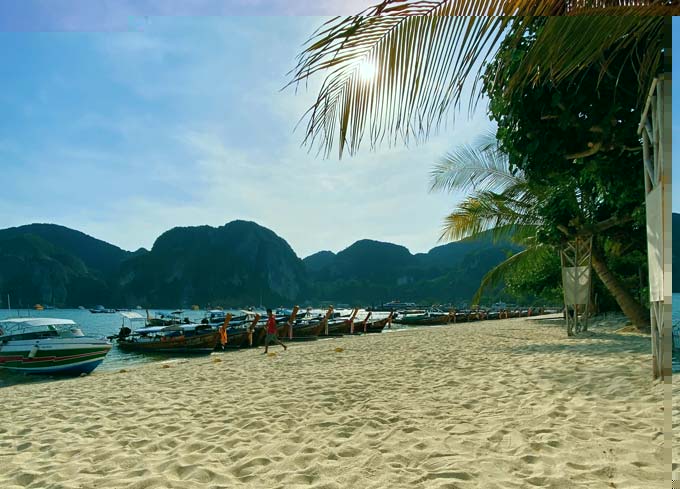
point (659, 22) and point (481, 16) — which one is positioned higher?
point (659, 22)

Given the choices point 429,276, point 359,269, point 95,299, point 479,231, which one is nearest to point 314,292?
point 359,269

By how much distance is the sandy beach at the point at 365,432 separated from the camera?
9.23ft

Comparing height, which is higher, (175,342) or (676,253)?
(676,253)

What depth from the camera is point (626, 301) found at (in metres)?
11.2

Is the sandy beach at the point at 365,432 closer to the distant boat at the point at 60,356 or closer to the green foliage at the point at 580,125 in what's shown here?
the green foliage at the point at 580,125

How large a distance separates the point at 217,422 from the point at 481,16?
4.06 meters

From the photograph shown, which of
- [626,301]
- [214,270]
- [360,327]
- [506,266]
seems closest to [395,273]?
[214,270]

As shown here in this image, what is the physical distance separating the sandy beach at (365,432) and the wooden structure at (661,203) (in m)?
0.79

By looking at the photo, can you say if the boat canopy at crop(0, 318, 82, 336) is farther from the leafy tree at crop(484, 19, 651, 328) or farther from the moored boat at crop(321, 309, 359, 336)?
the leafy tree at crop(484, 19, 651, 328)

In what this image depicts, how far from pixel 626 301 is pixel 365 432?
1037 cm

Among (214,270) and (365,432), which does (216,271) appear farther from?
(365,432)

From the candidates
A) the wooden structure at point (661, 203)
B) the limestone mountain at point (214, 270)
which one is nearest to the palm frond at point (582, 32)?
the wooden structure at point (661, 203)

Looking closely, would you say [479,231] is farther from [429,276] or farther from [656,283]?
[429,276]

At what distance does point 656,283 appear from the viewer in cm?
337
